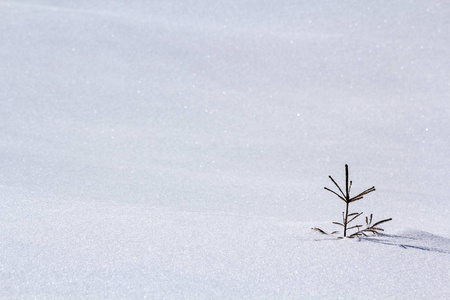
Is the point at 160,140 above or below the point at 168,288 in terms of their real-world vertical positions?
above

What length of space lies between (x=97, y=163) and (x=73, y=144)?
0.28 metres

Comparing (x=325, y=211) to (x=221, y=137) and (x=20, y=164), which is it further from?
(x=20, y=164)

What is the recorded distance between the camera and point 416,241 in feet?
5.15

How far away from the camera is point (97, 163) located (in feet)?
8.11

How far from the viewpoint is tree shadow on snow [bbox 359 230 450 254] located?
1.52 meters

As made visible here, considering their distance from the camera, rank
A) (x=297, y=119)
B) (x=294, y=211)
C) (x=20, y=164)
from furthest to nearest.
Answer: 1. (x=297, y=119)
2. (x=20, y=164)
3. (x=294, y=211)

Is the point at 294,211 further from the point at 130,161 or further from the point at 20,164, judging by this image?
the point at 20,164

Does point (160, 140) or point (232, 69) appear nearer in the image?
point (160, 140)

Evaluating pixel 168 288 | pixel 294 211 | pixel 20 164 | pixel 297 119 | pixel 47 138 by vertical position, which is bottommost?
pixel 168 288

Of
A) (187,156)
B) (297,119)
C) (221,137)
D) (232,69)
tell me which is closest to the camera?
(187,156)

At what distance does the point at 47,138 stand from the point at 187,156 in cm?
73

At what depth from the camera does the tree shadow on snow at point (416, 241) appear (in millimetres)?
1524

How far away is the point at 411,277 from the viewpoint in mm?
1345

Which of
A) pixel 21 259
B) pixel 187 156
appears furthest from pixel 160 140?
pixel 21 259
